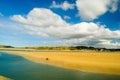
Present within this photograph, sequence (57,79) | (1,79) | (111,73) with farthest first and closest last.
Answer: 1. (111,73)
2. (57,79)
3. (1,79)

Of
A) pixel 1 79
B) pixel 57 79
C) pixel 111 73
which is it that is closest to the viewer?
pixel 1 79

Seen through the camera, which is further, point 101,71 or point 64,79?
point 101,71

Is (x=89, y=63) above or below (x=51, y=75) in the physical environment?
above

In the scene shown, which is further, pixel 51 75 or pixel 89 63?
pixel 89 63

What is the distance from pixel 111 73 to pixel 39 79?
15764mm

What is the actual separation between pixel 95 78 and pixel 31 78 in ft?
38.3

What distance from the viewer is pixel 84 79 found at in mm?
32875

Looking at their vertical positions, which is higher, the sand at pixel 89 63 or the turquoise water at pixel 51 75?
the sand at pixel 89 63

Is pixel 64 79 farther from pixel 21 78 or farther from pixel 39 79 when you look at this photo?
pixel 21 78

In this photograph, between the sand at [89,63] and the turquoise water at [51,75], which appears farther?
the sand at [89,63]

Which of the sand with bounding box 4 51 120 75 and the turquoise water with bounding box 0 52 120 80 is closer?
the turquoise water with bounding box 0 52 120 80

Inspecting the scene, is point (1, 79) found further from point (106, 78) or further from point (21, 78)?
point (106, 78)

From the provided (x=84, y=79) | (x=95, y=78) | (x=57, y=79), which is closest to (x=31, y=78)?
(x=57, y=79)

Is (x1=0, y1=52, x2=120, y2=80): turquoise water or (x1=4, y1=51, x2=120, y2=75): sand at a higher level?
(x1=4, y1=51, x2=120, y2=75): sand
